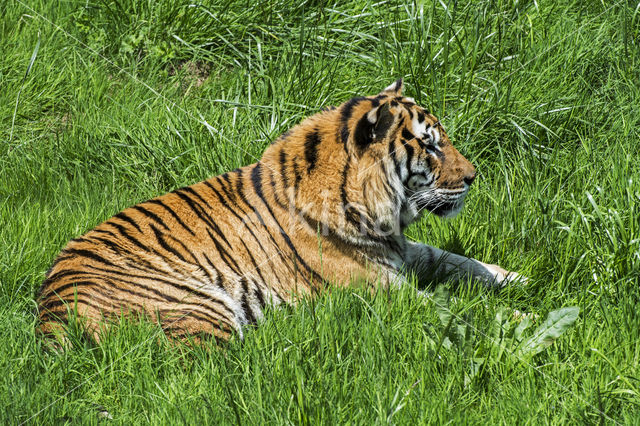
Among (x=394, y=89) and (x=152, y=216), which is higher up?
(x=394, y=89)

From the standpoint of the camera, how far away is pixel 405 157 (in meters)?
4.05

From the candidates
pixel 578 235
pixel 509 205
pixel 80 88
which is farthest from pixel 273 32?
pixel 578 235

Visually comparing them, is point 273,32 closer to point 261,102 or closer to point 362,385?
point 261,102

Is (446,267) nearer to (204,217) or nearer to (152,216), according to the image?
(204,217)

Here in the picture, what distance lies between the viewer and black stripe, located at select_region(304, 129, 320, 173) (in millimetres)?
3990

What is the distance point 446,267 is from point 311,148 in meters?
1.05

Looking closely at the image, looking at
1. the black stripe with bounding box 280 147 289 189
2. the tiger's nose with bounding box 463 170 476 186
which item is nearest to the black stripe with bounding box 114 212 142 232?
the black stripe with bounding box 280 147 289 189

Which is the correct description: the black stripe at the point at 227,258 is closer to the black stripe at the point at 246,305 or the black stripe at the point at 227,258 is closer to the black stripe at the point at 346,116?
the black stripe at the point at 246,305

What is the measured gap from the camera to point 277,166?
13.4 feet

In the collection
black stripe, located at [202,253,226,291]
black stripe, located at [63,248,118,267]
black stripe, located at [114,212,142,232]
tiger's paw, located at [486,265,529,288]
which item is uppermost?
black stripe, located at [114,212,142,232]

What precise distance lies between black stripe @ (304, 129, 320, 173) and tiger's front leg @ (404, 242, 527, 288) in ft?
2.51

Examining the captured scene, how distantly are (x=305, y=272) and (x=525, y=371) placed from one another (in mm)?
1334

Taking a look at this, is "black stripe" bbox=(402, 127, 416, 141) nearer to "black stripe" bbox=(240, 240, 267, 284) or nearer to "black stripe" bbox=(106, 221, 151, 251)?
"black stripe" bbox=(240, 240, 267, 284)

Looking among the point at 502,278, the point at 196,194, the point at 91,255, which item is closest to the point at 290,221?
the point at 196,194
